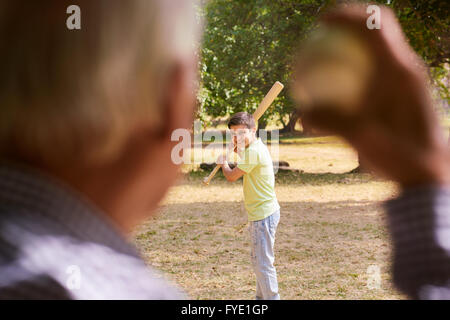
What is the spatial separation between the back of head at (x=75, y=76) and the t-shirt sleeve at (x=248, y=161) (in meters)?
4.71

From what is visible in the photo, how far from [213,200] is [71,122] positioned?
41.0 feet

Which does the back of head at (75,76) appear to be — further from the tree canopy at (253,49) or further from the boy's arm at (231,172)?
the tree canopy at (253,49)

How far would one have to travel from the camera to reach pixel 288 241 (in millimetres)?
8570

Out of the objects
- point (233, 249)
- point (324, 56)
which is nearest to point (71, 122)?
point (324, 56)

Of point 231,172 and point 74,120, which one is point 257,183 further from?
point 74,120

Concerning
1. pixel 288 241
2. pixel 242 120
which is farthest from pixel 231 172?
pixel 288 241

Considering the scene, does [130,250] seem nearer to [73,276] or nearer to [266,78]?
[73,276]

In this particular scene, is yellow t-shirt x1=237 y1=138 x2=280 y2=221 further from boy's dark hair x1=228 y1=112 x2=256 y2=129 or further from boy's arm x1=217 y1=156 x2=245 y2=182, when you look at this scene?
boy's dark hair x1=228 y1=112 x2=256 y2=129

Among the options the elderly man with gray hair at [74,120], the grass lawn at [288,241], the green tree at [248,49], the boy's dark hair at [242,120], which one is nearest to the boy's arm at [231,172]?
the boy's dark hair at [242,120]

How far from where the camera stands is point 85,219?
610 mm

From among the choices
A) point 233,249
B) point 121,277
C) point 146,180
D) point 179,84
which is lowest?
point 233,249

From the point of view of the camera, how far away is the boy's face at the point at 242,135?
553 cm

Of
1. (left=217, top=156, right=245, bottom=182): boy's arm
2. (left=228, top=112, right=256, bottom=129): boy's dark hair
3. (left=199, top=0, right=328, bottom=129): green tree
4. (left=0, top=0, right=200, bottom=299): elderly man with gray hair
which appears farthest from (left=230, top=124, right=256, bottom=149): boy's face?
(left=199, top=0, right=328, bottom=129): green tree
